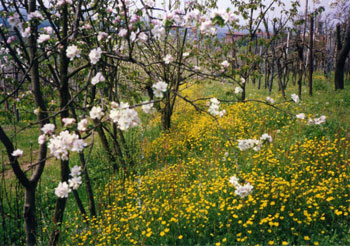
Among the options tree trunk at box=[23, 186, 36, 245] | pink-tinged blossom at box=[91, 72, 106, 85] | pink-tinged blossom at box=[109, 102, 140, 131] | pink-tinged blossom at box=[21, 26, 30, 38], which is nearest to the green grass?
tree trunk at box=[23, 186, 36, 245]

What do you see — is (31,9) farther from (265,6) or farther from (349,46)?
(349,46)

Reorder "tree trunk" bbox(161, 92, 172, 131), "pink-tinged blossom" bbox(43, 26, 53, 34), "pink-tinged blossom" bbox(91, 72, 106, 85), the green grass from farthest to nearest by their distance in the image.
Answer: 1. "tree trunk" bbox(161, 92, 172, 131)
2. the green grass
3. "pink-tinged blossom" bbox(43, 26, 53, 34)
4. "pink-tinged blossom" bbox(91, 72, 106, 85)

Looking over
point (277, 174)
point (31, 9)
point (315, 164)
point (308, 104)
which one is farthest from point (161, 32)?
point (308, 104)

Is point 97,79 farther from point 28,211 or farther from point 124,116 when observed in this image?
point 28,211

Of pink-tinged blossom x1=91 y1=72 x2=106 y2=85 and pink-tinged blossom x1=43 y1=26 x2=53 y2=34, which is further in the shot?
pink-tinged blossom x1=43 y1=26 x2=53 y2=34

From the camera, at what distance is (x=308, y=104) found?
770 cm

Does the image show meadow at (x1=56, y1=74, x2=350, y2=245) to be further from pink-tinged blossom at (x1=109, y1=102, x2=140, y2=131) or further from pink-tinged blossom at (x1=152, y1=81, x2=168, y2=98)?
pink-tinged blossom at (x1=109, y1=102, x2=140, y2=131)

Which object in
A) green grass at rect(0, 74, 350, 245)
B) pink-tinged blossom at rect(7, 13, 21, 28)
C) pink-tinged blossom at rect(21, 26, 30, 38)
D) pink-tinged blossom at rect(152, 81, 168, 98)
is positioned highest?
pink-tinged blossom at rect(7, 13, 21, 28)

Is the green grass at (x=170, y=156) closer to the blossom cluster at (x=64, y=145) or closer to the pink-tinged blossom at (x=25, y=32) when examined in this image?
the pink-tinged blossom at (x=25, y=32)

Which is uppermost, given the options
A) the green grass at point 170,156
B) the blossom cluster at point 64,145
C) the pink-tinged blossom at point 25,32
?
the pink-tinged blossom at point 25,32

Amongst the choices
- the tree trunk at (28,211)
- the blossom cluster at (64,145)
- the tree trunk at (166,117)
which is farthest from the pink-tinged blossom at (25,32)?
the tree trunk at (166,117)

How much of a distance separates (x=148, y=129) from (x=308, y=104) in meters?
5.30

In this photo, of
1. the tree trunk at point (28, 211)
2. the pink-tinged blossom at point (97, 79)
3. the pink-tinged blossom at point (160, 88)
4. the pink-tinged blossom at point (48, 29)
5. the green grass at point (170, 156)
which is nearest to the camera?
the pink-tinged blossom at point (160, 88)

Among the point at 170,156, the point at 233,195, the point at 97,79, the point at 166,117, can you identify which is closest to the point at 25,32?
the point at 97,79
